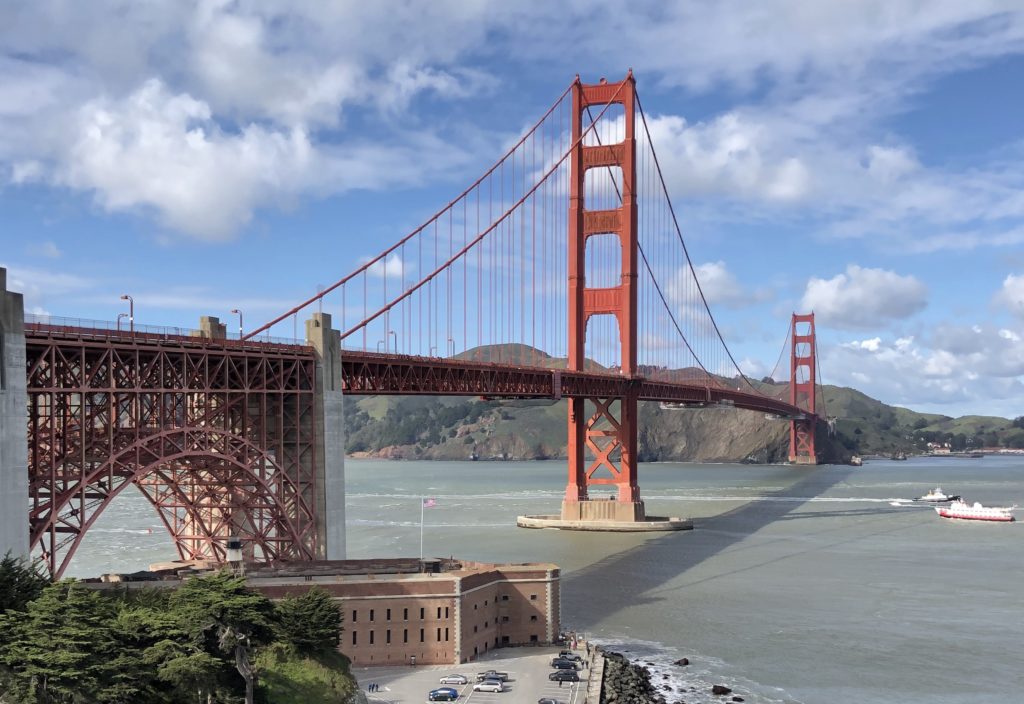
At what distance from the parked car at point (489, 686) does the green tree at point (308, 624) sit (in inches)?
163

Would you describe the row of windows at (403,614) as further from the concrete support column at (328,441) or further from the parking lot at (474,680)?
the concrete support column at (328,441)

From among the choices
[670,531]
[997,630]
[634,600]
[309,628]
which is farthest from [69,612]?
[670,531]

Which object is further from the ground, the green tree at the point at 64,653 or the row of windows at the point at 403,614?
the green tree at the point at 64,653

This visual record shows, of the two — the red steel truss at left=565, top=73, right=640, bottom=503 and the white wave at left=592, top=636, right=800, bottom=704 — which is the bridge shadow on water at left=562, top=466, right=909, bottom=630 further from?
the red steel truss at left=565, top=73, right=640, bottom=503

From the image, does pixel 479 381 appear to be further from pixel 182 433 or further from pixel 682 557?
pixel 182 433

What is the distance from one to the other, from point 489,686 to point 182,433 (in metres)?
12.1

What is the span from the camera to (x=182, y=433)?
3659cm

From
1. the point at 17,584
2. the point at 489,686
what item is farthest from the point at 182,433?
the point at 489,686

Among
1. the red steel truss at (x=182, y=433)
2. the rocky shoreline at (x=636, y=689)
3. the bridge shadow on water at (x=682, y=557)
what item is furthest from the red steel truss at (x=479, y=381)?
the rocky shoreline at (x=636, y=689)

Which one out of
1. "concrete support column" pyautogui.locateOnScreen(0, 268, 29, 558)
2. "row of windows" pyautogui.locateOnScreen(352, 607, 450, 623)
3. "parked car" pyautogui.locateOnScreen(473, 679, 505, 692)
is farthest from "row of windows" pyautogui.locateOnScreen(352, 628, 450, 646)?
"concrete support column" pyautogui.locateOnScreen(0, 268, 29, 558)

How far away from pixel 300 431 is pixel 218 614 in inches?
513

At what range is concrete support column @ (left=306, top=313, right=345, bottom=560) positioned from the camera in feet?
137

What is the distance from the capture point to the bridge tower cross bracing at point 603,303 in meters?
77.8

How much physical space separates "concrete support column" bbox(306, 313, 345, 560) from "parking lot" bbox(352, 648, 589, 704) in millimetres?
7076
